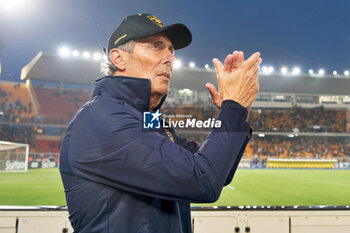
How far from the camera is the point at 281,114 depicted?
3.51 m

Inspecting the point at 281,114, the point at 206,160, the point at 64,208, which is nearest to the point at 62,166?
the point at 206,160

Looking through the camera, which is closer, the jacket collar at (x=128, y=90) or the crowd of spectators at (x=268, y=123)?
the jacket collar at (x=128, y=90)

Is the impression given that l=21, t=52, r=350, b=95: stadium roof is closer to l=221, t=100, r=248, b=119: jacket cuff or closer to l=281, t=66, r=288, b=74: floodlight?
l=281, t=66, r=288, b=74: floodlight

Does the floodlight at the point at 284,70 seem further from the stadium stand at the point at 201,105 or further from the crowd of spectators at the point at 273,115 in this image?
the crowd of spectators at the point at 273,115

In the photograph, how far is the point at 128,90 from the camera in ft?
2.13

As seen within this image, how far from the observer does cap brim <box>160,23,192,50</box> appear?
2.40 ft

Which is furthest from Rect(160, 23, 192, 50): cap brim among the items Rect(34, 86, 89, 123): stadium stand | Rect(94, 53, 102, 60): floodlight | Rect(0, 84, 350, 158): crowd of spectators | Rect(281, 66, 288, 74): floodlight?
Rect(34, 86, 89, 123): stadium stand

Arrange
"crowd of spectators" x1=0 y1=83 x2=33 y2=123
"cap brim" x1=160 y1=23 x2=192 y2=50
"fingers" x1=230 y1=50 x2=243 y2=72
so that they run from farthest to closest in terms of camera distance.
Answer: "crowd of spectators" x1=0 y1=83 x2=33 y2=123 < "cap brim" x1=160 y1=23 x2=192 y2=50 < "fingers" x1=230 y1=50 x2=243 y2=72

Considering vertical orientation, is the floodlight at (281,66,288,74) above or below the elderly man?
above

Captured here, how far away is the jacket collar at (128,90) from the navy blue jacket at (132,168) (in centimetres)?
2

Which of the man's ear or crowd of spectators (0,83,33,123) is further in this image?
crowd of spectators (0,83,33,123)

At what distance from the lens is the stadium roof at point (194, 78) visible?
8.09ft

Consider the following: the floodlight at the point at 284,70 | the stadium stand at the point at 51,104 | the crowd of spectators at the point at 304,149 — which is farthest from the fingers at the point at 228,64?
the crowd of spectators at the point at 304,149

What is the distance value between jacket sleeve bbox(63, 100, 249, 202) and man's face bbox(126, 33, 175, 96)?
21 cm
